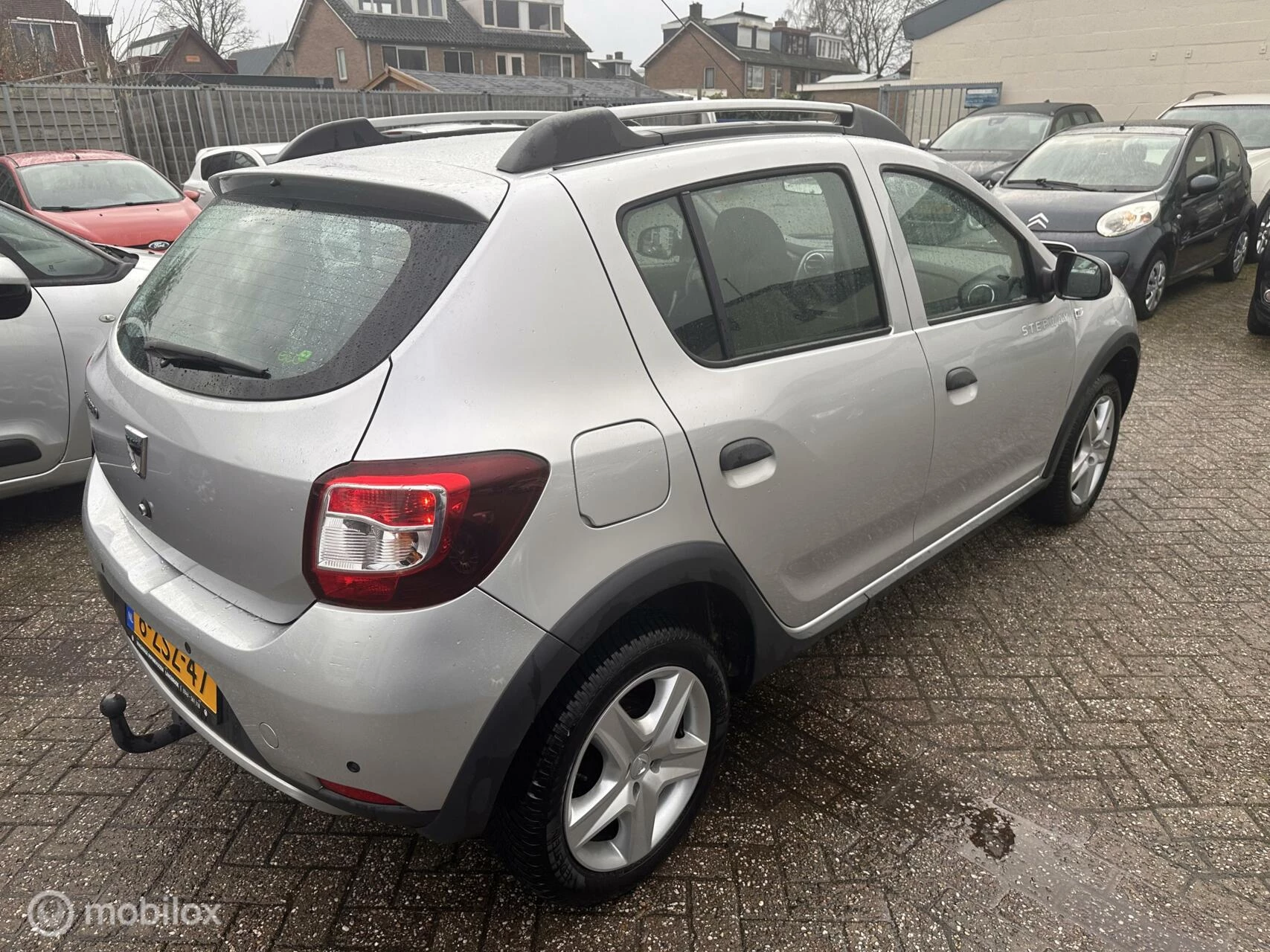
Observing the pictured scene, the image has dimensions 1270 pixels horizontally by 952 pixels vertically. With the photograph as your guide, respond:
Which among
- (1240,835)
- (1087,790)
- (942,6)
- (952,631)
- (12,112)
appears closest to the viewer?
(1240,835)

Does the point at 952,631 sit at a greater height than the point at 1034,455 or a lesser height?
lesser

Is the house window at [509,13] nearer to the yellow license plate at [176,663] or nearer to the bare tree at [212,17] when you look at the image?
the bare tree at [212,17]

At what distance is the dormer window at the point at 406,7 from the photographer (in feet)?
177

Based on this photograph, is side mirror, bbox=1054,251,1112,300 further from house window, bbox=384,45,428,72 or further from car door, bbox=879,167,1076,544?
house window, bbox=384,45,428,72

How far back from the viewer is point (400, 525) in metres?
1.70

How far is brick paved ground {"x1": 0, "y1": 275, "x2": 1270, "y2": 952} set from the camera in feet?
7.18

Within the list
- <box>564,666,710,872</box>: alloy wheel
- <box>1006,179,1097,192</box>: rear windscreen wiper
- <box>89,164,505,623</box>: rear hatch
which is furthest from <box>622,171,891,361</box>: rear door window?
<box>1006,179,1097,192</box>: rear windscreen wiper

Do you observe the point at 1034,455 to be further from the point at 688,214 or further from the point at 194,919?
the point at 194,919

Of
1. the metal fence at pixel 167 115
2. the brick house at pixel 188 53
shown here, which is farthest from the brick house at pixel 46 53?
the brick house at pixel 188 53

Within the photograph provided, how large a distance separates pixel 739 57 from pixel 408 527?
66.4m

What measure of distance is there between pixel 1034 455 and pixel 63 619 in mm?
3749

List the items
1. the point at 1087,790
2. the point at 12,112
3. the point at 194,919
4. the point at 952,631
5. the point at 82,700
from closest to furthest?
the point at 194,919, the point at 1087,790, the point at 82,700, the point at 952,631, the point at 12,112

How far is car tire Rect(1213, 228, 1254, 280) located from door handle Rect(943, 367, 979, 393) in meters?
8.72

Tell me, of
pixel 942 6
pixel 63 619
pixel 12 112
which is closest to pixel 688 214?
pixel 63 619
